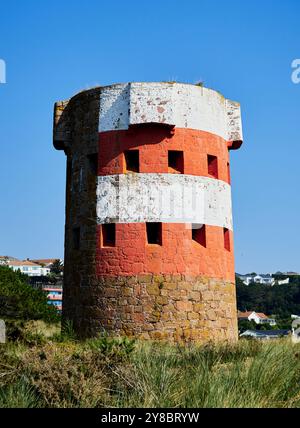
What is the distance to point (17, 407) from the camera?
21.1ft

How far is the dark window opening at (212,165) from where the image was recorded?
15.6 m

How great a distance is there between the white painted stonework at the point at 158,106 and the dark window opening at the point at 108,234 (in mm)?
2654

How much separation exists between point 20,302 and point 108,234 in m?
9.64

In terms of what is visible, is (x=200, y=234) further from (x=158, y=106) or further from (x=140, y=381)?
(x=140, y=381)

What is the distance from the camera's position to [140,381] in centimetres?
712

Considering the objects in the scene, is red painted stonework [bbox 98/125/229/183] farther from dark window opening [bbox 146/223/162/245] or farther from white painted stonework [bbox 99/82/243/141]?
dark window opening [bbox 146/223/162/245]

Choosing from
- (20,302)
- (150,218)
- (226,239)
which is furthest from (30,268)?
(150,218)

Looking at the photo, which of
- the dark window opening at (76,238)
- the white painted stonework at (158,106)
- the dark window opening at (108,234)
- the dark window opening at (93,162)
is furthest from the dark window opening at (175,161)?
the dark window opening at (76,238)

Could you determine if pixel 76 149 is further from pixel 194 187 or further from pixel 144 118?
Result: pixel 194 187

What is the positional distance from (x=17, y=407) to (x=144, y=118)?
31.4 ft

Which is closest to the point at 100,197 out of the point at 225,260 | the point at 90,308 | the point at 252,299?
the point at 90,308

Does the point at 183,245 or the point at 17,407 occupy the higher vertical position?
the point at 183,245

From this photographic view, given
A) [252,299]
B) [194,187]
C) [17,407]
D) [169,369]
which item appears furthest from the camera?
[252,299]

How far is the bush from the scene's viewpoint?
874 inches
